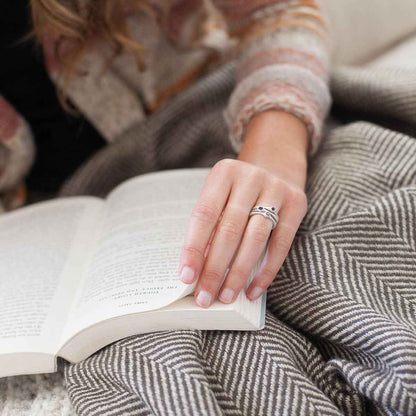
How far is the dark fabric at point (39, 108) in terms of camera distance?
0.69 m

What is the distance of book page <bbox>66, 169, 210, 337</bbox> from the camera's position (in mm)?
421

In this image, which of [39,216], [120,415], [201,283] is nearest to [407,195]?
[201,283]

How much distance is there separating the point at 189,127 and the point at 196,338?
1.28 feet

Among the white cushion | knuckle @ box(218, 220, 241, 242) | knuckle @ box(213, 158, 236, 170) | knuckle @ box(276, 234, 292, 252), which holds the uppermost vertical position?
knuckle @ box(213, 158, 236, 170)

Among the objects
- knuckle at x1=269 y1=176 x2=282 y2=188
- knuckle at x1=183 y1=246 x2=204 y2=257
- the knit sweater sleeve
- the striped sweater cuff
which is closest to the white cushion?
the knit sweater sleeve

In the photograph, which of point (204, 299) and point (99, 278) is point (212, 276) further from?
point (99, 278)

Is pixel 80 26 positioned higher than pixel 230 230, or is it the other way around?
pixel 80 26

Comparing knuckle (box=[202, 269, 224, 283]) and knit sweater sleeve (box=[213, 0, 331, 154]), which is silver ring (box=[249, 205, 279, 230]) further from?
knit sweater sleeve (box=[213, 0, 331, 154])

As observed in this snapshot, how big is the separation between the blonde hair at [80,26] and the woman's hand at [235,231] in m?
→ 0.32

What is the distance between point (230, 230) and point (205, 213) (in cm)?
3

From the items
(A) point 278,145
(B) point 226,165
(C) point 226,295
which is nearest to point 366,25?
(A) point 278,145

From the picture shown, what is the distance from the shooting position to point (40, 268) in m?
0.54

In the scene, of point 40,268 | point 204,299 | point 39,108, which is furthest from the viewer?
point 39,108

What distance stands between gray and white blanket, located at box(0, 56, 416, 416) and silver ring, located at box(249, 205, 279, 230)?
0.04 metres
